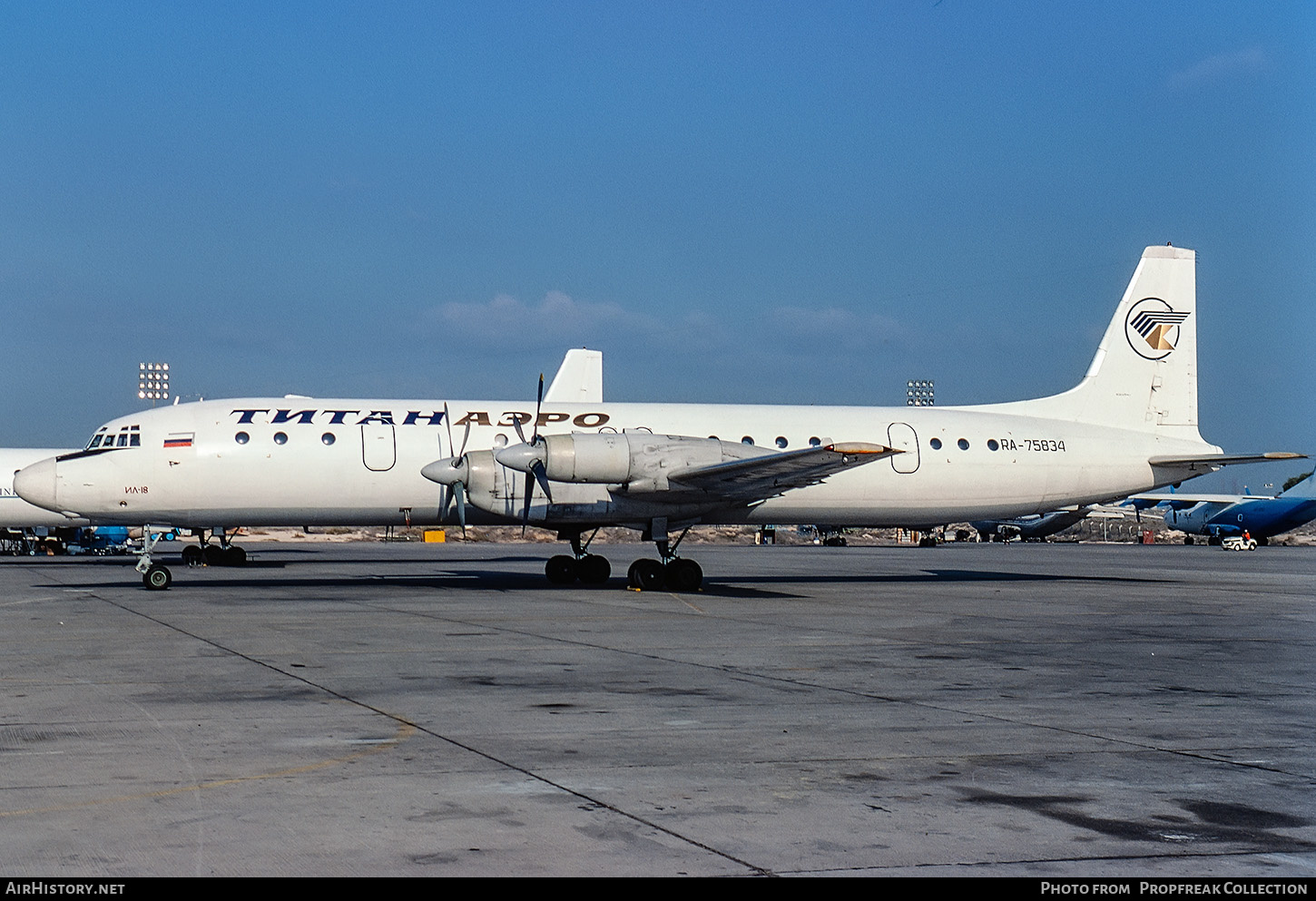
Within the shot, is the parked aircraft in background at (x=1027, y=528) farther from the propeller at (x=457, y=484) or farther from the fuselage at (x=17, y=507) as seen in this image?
the propeller at (x=457, y=484)

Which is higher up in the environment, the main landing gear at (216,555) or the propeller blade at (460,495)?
the propeller blade at (460,495)

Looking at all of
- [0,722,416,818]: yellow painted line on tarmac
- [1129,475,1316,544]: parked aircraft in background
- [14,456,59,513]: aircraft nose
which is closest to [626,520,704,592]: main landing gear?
[14,456,59,513]: aircraft nose

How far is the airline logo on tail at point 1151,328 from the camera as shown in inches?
1185

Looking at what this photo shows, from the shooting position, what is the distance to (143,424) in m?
24.7

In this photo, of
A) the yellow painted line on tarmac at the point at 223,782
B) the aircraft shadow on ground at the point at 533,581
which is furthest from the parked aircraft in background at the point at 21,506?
the yellow painted line on tarmac at the point at 223,782

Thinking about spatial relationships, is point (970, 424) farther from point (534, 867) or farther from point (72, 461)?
point (534, 867)

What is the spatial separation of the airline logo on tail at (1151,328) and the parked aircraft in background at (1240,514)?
39.2 meters

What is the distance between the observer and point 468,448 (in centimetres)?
2559

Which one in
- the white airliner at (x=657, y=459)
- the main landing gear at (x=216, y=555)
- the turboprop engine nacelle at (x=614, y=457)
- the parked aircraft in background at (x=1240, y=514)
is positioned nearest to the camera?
the turboprop engine nacelle at (x=614, y=457)

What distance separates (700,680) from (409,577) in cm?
1999

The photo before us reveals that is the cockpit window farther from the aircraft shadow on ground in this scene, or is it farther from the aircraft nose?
the aircraft shadow on ground

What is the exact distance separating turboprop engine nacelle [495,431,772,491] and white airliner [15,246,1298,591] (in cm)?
4

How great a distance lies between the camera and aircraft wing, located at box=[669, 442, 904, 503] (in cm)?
2220

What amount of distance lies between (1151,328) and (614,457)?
1511 centimetres
